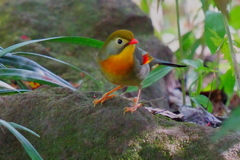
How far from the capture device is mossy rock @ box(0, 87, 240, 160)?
1855 millimetres

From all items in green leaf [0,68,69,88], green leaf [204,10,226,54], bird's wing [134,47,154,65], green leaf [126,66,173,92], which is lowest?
green leaf [126,66,173,92]

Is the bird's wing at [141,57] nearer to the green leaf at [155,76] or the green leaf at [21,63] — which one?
the green leaf at [155,76]

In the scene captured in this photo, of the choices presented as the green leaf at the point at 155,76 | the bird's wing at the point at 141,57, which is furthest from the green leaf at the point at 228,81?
the bird's wing at the point at 141,57

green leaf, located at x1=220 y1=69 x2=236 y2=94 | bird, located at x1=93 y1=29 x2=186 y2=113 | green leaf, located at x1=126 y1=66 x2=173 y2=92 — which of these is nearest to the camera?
bird, located at x1=93 y1=29 x2=186 y2=113

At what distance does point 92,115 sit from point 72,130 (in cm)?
16

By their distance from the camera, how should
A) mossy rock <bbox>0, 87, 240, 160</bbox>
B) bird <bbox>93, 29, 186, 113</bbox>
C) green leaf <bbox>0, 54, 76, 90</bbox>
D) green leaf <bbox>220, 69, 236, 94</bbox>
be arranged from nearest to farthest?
mossy rock <bbox>0, 87, 240, 160</bbox> → bird <bbox>93, 29, 186, 113</bbox> → green leaf <bbox>0, 54, 76, 90</bbox> → green leaf <bbox>220, 69, 236, 94</bbox>

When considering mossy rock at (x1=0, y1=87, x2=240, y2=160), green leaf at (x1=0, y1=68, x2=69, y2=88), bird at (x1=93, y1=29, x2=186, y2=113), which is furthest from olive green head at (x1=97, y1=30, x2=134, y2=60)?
green leaf at (x1=0, y1=68, x2=69, y2=88)

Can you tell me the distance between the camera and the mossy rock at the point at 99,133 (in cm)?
186

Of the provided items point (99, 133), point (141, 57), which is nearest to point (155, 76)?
point (141, 57)

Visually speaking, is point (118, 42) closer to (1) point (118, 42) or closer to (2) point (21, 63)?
(1) point (118, 42)

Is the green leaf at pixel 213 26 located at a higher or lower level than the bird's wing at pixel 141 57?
higher

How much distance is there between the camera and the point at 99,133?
2.00 m

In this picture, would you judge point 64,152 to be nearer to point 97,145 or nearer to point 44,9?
point 97,145

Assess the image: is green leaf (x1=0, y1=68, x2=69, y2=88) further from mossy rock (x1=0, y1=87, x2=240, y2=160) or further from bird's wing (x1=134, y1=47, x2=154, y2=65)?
bird's wing (x1=134, y1=47, x2=154, y2=65)
